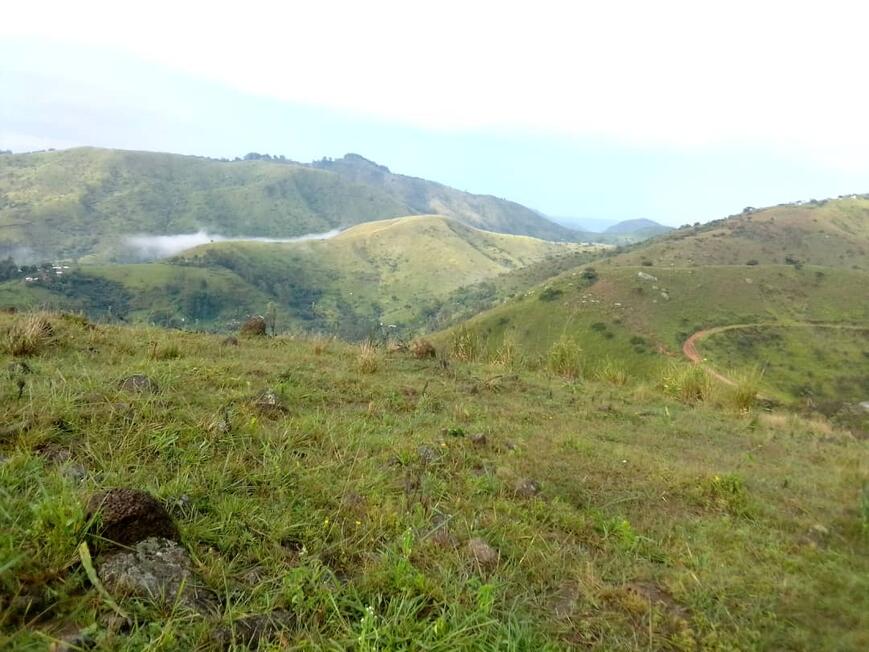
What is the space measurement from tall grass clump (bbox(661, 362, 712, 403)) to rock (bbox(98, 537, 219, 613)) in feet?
32.2

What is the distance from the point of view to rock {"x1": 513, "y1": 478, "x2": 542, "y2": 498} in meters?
4.18

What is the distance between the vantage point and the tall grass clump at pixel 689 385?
1048 cm

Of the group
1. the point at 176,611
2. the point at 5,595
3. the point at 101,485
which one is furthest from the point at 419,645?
→ the point at 101,485

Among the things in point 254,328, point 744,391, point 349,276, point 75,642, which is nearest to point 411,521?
point 75,642

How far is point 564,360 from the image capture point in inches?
473

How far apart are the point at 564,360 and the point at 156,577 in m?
10.6

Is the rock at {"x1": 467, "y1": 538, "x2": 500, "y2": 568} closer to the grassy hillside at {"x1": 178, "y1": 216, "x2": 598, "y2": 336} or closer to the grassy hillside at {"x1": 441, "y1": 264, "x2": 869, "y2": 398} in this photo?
the grassy hillside at {"x1": 441, "y1": 264, "x2": 869, "y2": 398}

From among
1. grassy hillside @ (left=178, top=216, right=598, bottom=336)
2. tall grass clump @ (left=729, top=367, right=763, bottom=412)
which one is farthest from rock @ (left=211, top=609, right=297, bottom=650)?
grassy hillside @ (left=178, top=216, right=598, bottom=336)

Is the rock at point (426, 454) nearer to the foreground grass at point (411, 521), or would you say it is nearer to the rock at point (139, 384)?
the foreground grass at point (411, 521)

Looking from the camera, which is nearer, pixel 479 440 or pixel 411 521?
pixel 411 521

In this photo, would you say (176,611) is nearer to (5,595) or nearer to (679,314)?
(5,595)

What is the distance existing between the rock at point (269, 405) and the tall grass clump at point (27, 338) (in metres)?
2.92

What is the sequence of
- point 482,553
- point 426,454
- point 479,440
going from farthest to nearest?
point 479,440, point 426,454, point 482,553

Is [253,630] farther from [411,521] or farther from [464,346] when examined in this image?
[464,346]
